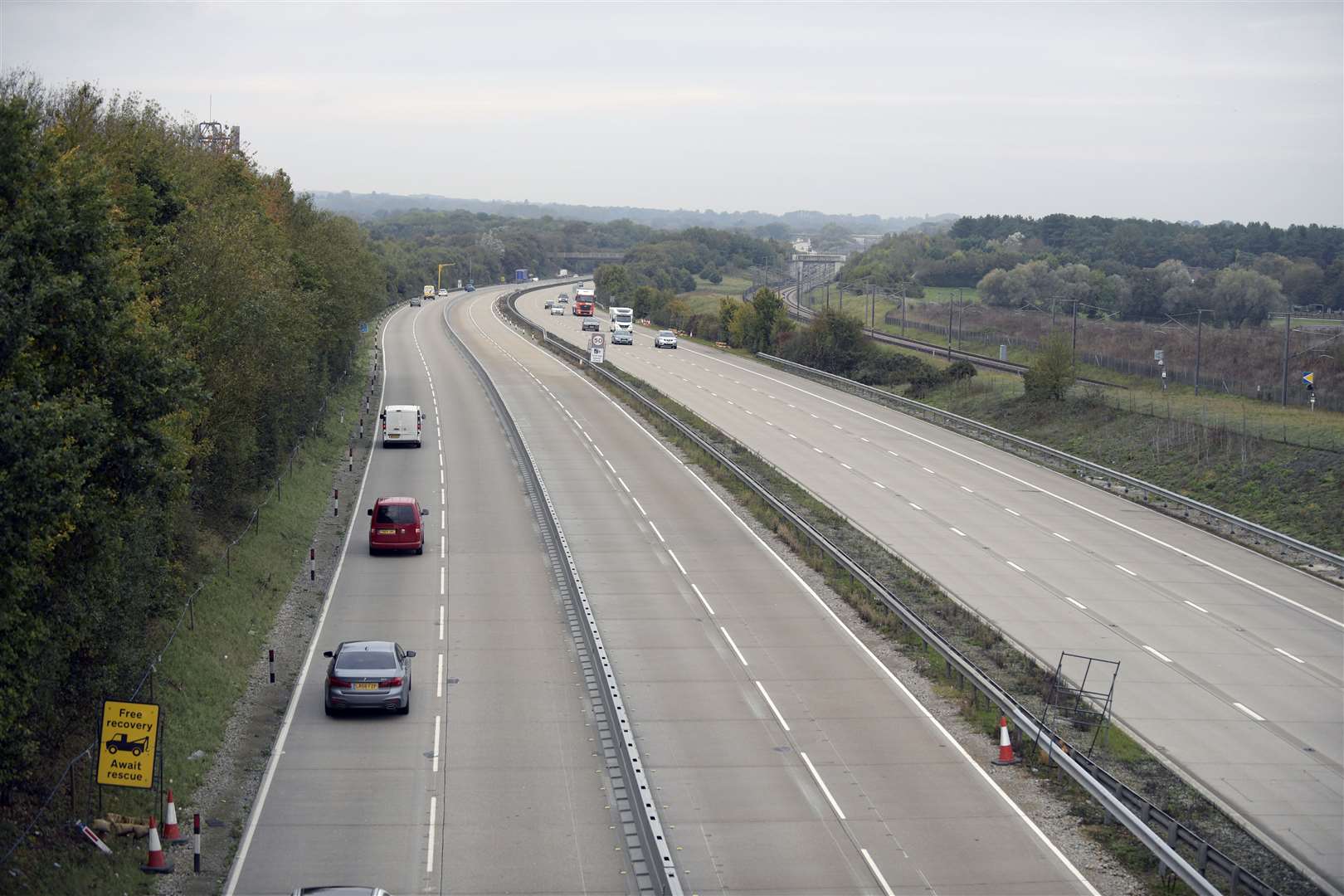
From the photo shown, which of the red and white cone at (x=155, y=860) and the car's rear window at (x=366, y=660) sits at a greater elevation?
the car's rear window at (x=366, y=660)

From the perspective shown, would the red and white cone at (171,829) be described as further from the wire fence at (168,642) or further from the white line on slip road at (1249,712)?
the white line on slip road at (1249,712)

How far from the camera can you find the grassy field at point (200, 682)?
16.1 metres

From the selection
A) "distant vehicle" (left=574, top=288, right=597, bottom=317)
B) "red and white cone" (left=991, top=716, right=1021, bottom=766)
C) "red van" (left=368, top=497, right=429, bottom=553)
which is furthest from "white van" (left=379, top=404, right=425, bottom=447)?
"distant vehicle" (left=574, top=288, right=597, bottom=317)

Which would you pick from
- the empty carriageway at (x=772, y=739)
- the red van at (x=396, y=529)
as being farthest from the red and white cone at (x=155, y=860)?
the red van at (x=396, y=529)

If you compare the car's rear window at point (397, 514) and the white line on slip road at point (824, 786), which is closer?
the white line on slip road at point (824, 786)

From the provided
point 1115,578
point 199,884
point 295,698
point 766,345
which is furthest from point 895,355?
point 199,884

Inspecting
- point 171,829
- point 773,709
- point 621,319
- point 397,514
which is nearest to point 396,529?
point 397,514

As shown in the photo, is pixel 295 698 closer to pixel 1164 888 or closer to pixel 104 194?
pixel 104 194

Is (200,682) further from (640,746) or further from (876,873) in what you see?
(876,873)

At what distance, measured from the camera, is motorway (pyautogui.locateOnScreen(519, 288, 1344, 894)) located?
68.3 ft

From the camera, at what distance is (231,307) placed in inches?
1332

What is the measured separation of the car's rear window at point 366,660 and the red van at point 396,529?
12162 millimetres

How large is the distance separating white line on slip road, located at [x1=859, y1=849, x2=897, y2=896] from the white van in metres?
38.7

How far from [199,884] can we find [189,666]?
28.5 ft
